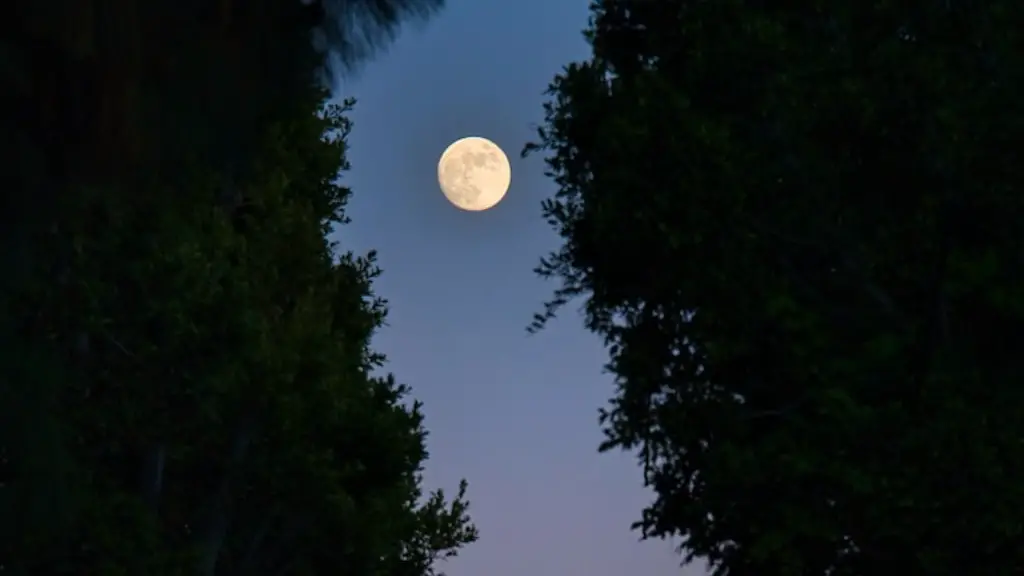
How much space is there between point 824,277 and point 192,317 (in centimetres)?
722

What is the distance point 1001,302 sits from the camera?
597 inches

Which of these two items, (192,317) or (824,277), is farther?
(192,317)

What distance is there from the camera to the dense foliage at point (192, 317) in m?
6.04

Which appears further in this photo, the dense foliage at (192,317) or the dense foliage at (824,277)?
the dense foliage at (824,277)

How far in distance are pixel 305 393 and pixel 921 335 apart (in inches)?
406

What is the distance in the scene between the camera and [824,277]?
17453mm

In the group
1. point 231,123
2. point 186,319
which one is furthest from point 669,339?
point 231,123

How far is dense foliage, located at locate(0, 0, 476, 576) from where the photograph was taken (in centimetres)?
604

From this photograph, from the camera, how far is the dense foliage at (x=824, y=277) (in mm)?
15312

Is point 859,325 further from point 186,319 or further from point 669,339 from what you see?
point 186,319

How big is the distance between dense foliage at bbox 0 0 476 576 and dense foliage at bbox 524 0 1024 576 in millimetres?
4899

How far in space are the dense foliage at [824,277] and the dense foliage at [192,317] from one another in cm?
490

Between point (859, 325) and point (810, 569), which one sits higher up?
point (859, 325)

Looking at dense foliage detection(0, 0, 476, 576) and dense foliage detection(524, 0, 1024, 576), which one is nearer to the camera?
dense foliage detection(0, 0, 476, 576)
